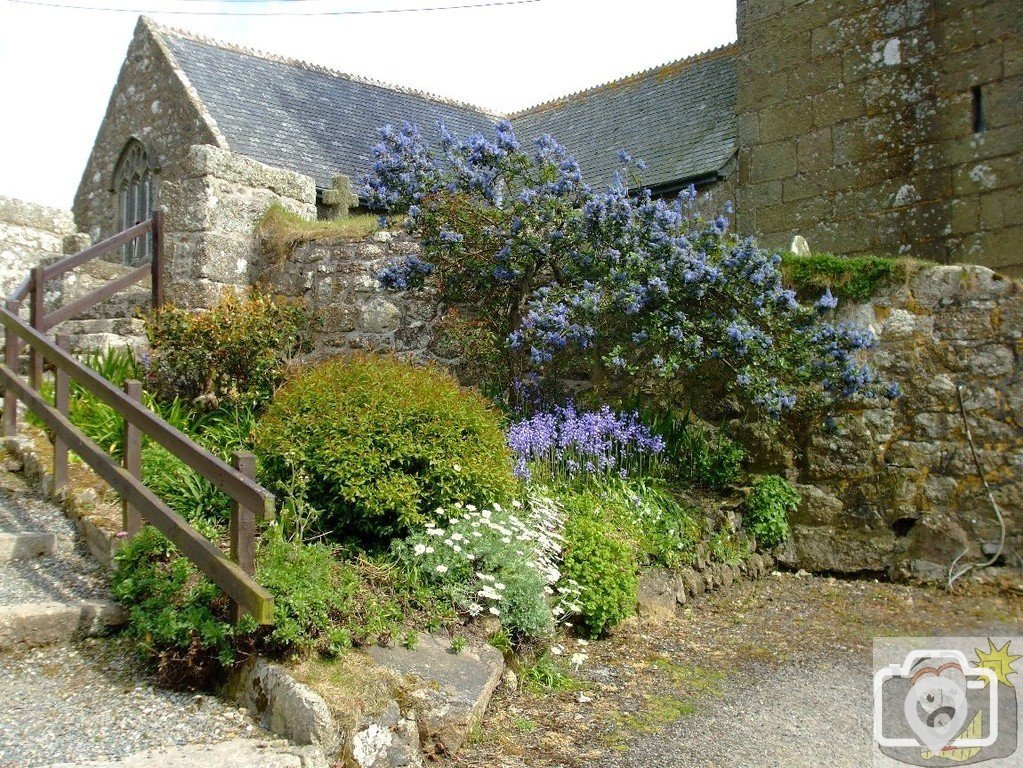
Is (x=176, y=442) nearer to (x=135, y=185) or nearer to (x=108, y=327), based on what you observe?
(x=108, y=327)

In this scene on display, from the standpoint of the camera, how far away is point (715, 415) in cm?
770

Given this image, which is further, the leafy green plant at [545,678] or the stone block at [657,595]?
the stone block at [657,595]

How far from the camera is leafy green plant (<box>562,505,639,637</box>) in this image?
533 centimetres

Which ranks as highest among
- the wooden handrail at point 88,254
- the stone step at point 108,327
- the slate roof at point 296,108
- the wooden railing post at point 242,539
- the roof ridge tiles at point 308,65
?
the roof ridge tiles at point 308,65

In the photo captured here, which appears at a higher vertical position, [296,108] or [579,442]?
[296,108]

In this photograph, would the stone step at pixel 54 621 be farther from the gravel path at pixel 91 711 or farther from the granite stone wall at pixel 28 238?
the granite stone wall at pixel 28 238

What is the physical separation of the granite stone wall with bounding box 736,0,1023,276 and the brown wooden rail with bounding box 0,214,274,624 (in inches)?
291

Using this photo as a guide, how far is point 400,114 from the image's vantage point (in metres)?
17.2

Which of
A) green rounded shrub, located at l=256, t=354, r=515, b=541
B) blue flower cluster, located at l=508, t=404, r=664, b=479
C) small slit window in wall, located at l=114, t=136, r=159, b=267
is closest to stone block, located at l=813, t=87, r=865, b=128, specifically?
blue flower cluster, located at l=508, t=404, r=664, b=479

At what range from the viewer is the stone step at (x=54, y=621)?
4.10 meters

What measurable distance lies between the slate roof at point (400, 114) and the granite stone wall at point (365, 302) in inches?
240

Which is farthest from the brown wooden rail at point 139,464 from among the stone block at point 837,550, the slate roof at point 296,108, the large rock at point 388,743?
the slate roof at point 296,108

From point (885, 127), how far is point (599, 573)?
252 inches

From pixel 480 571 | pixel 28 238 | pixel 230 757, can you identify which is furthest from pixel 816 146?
pixel 230 757
